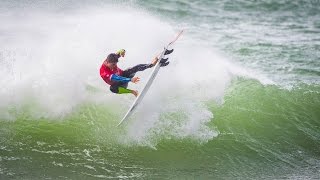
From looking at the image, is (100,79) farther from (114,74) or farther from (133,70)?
(114,74)

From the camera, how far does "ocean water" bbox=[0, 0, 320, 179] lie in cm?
990

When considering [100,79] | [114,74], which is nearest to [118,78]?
[114,74]

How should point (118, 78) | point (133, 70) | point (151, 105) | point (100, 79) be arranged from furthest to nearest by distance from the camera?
point (100, 79), point (151, 105), point (133, 70), point (118, 78)

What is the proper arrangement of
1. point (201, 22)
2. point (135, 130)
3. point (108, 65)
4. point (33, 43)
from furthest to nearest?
1. point (201, 22)
2. point (33, 43)
3. point (135, 130)
4. point (108, 65)

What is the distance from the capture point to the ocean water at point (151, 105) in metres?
9.90

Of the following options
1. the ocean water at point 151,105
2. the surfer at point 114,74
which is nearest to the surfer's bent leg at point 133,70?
the surfer at point 114,74

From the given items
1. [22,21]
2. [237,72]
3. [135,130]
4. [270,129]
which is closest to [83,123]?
[135,130]

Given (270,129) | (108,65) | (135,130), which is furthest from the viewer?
(270,129)

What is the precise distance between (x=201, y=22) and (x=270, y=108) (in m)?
9.24

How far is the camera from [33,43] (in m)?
14.8

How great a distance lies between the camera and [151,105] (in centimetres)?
1173

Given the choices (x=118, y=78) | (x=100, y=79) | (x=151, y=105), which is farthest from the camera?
(x=100, y=79)

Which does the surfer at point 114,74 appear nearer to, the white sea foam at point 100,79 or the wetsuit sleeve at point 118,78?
the wetsuit sleeve at point 118,78

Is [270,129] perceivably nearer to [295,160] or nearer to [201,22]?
[295,160]
